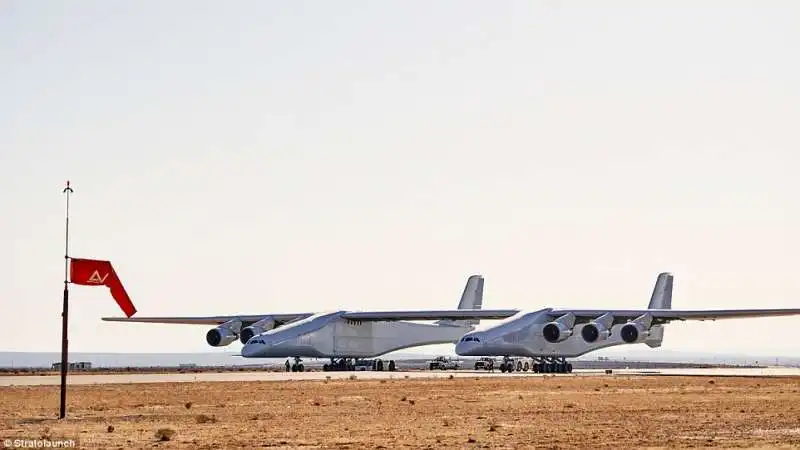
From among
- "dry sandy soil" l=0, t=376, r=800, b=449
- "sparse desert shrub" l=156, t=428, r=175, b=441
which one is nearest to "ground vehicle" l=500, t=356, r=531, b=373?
"dry sandy soil" l=0, t=376, r=800, b=449

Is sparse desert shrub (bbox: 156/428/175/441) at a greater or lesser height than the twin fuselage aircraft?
lesser

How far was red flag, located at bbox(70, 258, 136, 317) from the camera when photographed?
28908 millimetres

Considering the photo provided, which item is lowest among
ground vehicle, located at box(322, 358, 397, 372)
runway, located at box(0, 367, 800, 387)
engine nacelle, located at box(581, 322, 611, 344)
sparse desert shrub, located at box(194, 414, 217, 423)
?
sparse desert shrub, located at box(194, 414, 217, 423)

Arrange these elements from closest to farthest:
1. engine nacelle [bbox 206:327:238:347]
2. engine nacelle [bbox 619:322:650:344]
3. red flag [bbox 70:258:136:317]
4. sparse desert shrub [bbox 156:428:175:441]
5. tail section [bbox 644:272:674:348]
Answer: sparse desert shrub [bbox 156:428:175:441] < red flag [bbox 70:258:136:317] < engine nacelle [bbox 619:322:650:344] < engine nacelle [bbox 206:327:238:347] < tail section [bbox 644:272:674:348]

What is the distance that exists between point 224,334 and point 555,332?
25253mm

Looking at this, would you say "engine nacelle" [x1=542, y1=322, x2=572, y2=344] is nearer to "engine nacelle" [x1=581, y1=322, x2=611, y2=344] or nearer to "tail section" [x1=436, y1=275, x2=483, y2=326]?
"engine nacelle" [x1=581, y1=322, x2=611, y2=344]

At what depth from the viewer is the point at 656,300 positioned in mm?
99000

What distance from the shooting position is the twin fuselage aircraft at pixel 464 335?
7738 centimetres

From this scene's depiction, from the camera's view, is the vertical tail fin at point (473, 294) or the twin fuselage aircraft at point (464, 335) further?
the vertical tail fin at point (473, 294)

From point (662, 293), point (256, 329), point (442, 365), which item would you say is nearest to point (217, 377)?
point (256, 329)

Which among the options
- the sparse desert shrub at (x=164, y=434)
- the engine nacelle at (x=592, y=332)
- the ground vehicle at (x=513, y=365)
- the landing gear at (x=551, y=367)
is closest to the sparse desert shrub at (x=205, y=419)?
the sparse desert shrub at (x=164, y=434)

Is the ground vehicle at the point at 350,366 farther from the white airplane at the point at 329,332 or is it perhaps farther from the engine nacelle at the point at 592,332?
the engine nacelle at the point at 592,332

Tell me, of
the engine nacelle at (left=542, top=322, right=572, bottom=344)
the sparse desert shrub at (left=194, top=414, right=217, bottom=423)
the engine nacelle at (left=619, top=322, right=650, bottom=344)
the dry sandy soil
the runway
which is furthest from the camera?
the engine nacelle at (left=542, top=322, right=572, bottom=344)

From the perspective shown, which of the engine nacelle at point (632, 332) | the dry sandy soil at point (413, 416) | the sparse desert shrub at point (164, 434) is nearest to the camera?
the dry sandy soil at point (413, 416)
